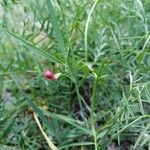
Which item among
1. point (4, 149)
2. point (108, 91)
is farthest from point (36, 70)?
point (4, 149)

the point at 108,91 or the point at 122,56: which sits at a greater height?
the point at 122,56

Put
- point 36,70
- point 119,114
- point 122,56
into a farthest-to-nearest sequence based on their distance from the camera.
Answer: point 36,70 < point 122,56 < point 119,114

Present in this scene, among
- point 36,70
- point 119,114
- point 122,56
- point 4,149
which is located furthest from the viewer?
point 36,70

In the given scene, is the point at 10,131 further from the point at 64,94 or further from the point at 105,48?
the point at 105,48

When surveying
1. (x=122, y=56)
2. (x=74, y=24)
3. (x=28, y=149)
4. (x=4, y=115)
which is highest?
(x=74, y=24)

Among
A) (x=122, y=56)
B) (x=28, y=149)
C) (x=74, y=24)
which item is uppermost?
(x=74, y=24)

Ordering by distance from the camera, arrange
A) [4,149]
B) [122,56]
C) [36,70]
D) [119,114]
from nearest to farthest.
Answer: [119,114], [4,149], [122,56], [36,70]

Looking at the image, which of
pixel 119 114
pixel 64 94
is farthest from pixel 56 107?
pixel 119 114

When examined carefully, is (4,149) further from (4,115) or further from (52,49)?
(52,49)

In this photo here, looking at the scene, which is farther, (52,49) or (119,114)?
(52,49)
